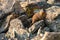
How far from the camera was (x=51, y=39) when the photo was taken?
53.8 ft

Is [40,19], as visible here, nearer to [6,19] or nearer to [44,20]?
[44,20]

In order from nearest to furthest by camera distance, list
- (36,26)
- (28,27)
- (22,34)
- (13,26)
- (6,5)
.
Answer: (22,34), (36,26), (28,27), (13,26), (6,5)

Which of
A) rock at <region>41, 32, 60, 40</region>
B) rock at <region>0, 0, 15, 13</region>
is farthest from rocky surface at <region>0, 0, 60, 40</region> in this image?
rock at <region>0, 0, 15, 13</region>

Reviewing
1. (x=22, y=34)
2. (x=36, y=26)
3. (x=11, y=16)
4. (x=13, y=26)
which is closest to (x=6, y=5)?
(x=11, y=16)

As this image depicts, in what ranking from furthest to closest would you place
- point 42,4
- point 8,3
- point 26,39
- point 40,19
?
point 8,3 < point 42,4 < point 40,19 < point 26,39

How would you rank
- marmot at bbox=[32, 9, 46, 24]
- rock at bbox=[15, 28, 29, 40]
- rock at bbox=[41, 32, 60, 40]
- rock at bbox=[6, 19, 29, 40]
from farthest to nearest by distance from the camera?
marmot at bbox=[32, 9, 46, 24]
rock at bbox=[6, 19, 29, 40]
rock at bbox=[15, 28, 29, 40]
rock at bbox=[41, 32, 60, 40]

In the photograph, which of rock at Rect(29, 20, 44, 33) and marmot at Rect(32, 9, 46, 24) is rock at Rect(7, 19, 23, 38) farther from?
marmot at Rect(32, 9, 46, 24)

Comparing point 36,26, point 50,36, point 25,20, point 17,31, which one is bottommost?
point 17,31

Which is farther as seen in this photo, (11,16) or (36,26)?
(11,16)

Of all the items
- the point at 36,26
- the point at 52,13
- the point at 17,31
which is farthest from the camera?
the point at 52,13

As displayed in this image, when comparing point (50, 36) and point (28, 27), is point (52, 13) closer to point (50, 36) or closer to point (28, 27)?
point (28, 27)

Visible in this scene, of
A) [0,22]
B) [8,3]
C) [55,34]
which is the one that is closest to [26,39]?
[55,34]

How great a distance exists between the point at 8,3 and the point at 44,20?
A: 8.31 metres

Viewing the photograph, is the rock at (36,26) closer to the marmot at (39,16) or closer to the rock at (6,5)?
the marmot at (39,16)
